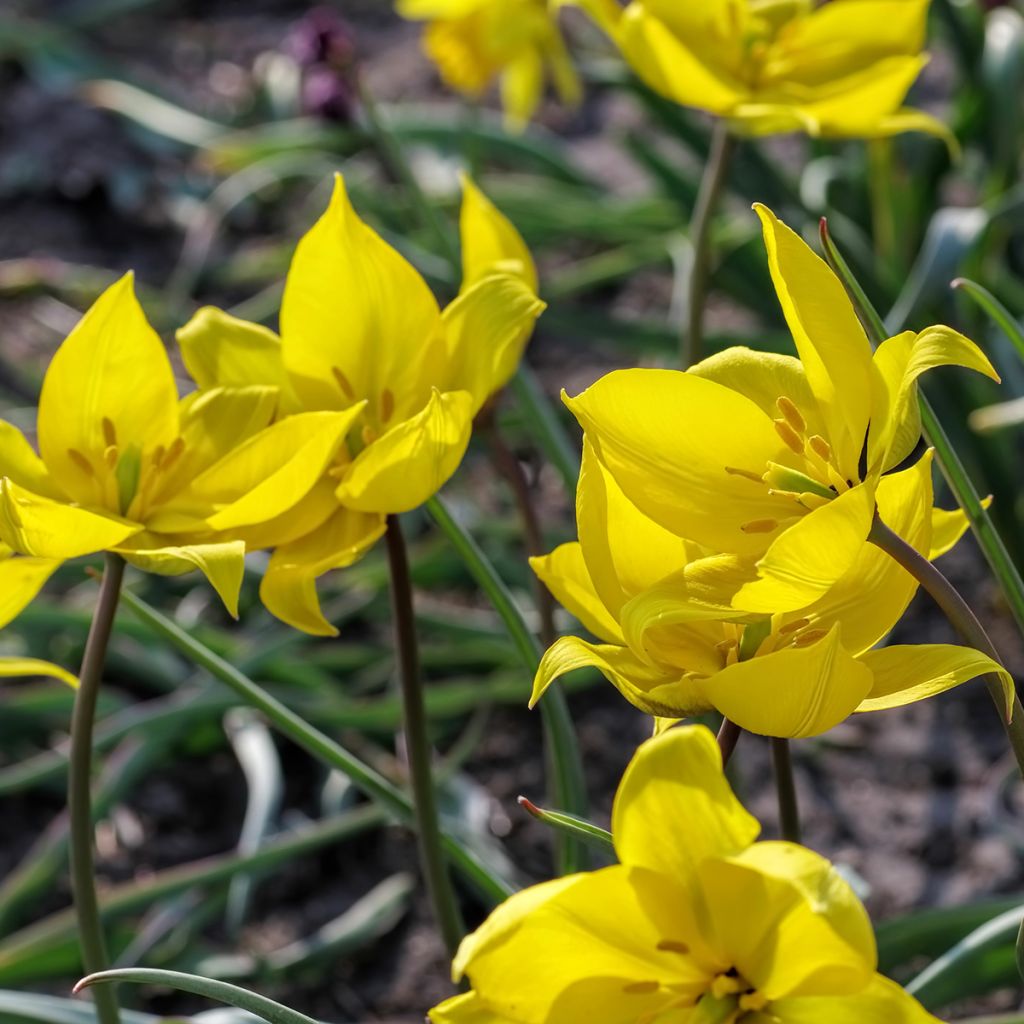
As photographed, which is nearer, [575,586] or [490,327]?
[575,586]

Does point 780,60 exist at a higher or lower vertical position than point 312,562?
higher

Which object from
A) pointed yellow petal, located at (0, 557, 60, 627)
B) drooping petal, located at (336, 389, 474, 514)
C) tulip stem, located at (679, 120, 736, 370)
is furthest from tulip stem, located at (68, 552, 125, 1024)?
tulip stem, located at (679, 120, 736, 370)

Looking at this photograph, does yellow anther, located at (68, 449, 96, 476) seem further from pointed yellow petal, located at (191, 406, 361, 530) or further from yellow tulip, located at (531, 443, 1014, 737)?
yellow tulip, located at (531, 443, 1014, 737)

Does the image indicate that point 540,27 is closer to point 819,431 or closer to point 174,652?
point 174,652

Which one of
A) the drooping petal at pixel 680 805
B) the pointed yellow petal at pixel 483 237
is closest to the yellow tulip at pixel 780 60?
the pointed yellow petal at pixel 483 237

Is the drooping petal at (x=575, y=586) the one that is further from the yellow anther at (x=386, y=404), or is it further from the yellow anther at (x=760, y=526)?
the yellow anther at (x=386, y=404)

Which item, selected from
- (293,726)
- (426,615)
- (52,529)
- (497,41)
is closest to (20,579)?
(52,529)

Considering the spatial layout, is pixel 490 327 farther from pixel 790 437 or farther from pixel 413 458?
pixel 790 437
